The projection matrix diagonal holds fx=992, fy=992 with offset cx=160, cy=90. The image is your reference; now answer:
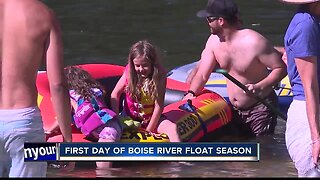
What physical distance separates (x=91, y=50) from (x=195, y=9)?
310 centimetres

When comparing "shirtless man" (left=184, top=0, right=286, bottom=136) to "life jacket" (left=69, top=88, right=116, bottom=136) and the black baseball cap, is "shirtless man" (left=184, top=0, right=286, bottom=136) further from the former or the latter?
"life jacket" (left=69, top=88, right=116, bottom=136)

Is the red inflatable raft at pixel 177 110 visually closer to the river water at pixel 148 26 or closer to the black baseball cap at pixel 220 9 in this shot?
the river water at pixel 148 26

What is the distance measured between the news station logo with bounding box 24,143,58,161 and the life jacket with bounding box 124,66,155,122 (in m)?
2.61

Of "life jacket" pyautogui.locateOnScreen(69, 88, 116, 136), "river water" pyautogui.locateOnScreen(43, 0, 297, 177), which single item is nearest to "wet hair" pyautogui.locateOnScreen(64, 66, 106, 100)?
"life jacket" pyautogui.locateOnScreen(69, 88, 116, 136)

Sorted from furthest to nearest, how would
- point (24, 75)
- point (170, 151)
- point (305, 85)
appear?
point (170, 151) < point (305, 85) < point (24, 75)

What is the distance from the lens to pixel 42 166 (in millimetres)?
4238

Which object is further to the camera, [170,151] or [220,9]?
[220,9]

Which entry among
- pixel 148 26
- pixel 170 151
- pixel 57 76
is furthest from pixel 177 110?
pixel 148 26

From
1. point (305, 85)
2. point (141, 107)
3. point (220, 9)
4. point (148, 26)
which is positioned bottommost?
point (148, 26)

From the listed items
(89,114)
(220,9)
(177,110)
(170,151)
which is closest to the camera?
(170,151)

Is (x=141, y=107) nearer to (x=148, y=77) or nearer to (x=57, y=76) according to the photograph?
(x=148, y=77)

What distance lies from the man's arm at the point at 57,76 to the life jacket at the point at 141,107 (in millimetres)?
3150

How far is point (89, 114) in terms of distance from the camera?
23.1 ft

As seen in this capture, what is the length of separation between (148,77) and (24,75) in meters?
3.25
